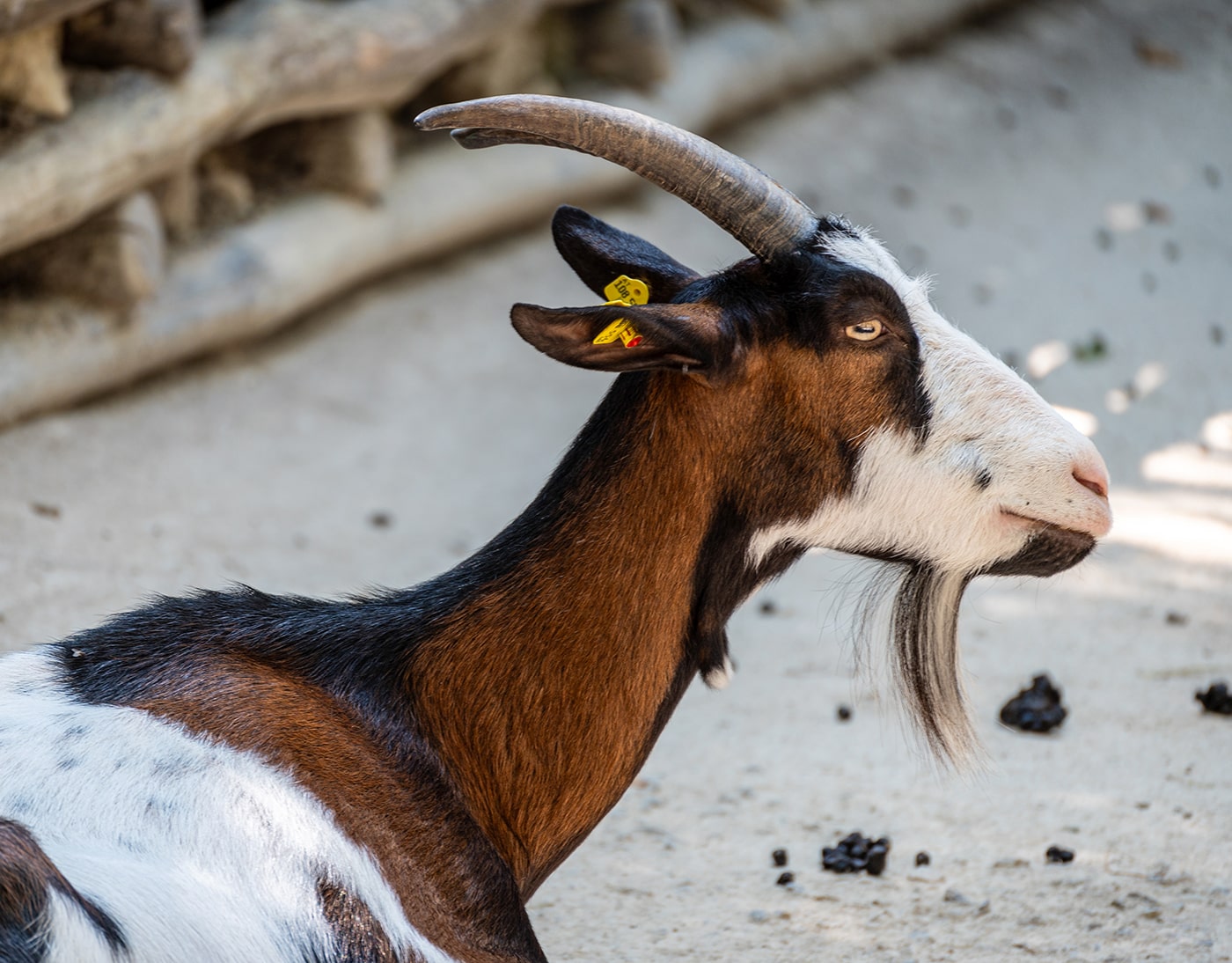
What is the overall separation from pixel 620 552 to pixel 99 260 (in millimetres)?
3335

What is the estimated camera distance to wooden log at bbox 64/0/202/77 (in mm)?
4910

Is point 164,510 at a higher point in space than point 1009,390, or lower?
lower

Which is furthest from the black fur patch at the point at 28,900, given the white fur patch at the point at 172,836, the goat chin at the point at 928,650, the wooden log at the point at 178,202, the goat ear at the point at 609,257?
the wooden log at the point at 178,202

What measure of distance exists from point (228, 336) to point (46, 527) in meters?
1.39

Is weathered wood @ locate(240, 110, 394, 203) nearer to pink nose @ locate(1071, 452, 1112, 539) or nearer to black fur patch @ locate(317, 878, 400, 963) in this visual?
pink nose @ locate(1071, 452, 1112, 539)

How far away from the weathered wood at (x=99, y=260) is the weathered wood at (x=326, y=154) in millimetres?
1110

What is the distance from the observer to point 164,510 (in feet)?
16.0

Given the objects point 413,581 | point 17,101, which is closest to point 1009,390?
point 413,581

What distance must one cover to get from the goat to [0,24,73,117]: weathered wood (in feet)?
9.22

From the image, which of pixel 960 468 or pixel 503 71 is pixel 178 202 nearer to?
pixel 503 71

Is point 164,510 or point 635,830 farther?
point 164,510

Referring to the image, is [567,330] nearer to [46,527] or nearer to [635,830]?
[635,830]

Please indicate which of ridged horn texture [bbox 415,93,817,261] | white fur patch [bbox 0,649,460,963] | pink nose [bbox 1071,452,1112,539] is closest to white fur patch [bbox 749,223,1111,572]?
pink nose [bbox 1071,452,1112,539]

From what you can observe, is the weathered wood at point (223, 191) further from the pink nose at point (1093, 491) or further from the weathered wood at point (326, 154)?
the pink nose at point (1093, 491)
